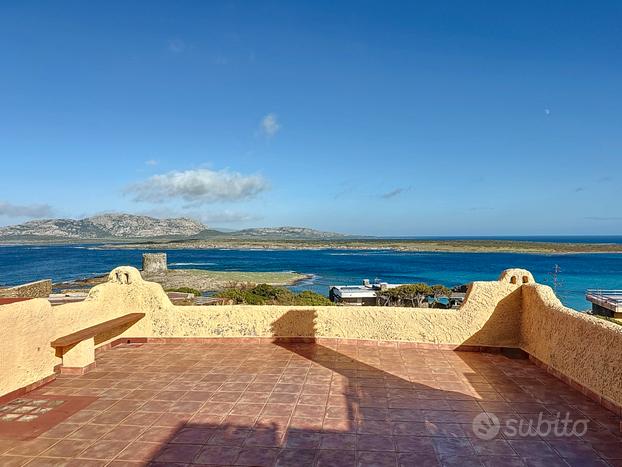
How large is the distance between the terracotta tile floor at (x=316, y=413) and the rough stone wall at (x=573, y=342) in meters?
0.28

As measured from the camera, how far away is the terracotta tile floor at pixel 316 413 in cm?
362

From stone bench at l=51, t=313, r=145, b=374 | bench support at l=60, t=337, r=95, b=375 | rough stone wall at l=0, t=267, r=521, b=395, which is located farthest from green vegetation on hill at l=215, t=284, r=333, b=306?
bench support at l=60, t=337, r=95, b=375

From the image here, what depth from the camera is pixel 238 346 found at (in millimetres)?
7426

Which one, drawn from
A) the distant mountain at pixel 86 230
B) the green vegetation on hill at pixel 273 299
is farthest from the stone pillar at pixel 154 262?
the distant mountain at pixel 86 230

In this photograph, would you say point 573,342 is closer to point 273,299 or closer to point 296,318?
point 296,318

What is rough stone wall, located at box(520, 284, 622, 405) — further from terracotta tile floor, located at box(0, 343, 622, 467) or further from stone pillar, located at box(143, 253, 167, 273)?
stone pillar, located at box(143, 253, 167, 273)

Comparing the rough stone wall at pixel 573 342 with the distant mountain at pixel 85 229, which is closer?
the rough stone wall at pixel 573 342

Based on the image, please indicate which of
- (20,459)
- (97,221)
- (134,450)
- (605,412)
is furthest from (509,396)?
(97,221)

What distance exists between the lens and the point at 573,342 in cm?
549

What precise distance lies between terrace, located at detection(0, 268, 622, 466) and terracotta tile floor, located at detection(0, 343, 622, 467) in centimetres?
2

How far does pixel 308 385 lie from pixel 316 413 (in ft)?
2.99

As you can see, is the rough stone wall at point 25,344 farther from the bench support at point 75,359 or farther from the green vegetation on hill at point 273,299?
the green vegetation on hill at point 273,299

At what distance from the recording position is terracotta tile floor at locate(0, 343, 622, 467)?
11.9 ft

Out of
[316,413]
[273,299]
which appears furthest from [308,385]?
[273,299]
